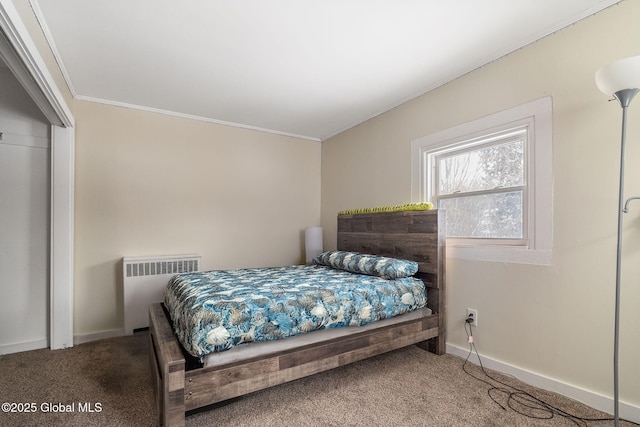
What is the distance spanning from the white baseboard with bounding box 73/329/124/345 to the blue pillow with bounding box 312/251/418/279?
224 cm

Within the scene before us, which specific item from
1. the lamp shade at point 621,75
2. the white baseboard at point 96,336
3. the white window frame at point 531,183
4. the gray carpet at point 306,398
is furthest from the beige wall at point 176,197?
the lamp shade at point 621,75

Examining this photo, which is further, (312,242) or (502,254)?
(312,242)

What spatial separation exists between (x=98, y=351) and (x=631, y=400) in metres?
3.74

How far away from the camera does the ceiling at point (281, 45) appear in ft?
5.68

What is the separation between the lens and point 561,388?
6.04ft

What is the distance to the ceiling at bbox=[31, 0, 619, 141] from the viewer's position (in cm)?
173

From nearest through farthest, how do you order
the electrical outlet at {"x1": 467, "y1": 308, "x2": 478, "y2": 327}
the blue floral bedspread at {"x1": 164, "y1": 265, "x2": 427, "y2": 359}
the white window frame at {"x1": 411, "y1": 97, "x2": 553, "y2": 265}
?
the blue floral bedspread at {"x1": 164, "y1": 265, "x2": 427, "y2": 359}
the white window frame at {"x1": 411, "y1": 97, "x2": 553, "y2": 265}
the electrical outlet at {"x1": 467, "y1": 308, "x2": 478, "y2": 327}

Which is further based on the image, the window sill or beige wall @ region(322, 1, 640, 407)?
the window sill

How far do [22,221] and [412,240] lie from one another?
3435 millimetres

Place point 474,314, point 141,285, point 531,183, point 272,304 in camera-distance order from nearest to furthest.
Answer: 1. point 272,304
2. point 531,183
3. point 474,314
4. point 141,285

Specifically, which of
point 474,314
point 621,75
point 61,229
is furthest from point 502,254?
point 61,229

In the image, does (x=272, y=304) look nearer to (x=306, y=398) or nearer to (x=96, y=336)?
(x=306, y=398)

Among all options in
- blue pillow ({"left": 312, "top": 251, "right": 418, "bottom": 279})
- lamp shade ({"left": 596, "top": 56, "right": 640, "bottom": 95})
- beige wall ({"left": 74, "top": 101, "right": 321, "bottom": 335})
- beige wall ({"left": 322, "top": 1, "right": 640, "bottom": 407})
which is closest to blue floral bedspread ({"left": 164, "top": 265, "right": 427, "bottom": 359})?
blue pillow ({"left": 312, "top": 251, "right": 418, "bottom": 279})

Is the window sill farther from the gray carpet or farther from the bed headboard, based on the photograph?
the gray carpet
